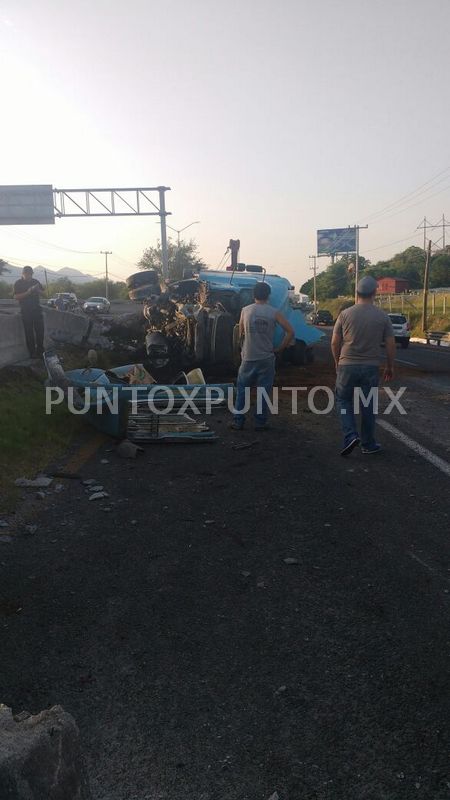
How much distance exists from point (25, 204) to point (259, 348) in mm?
30158

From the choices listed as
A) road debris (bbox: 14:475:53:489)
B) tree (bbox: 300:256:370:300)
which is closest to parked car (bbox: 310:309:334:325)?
tree (bbox: 300:256:370:300)

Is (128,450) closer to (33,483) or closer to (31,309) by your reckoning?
(33,483)

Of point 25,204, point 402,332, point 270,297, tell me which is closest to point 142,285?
point 270,297

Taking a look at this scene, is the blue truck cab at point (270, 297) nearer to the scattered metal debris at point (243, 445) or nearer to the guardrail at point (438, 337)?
the scattered metal debris at point (243, 445)

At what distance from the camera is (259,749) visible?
2.29m

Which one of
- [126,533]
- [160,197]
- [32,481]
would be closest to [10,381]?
[32,481]

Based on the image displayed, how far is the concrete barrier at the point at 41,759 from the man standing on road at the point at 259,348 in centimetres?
623

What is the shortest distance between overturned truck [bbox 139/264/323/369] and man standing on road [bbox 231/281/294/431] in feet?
8.99

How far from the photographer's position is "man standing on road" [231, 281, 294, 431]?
811cm

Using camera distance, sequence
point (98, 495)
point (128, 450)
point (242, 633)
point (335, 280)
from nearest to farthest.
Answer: point (242, 633) → point (98, 495) → point (128, 450) → point (335, 280)

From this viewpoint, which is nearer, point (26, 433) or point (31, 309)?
point (26, 433)

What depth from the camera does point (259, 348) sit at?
26.7ft

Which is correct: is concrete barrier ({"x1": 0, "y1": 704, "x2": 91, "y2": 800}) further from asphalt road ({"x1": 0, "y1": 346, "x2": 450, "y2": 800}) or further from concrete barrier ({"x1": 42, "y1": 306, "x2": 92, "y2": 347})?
concrete barrier ({"x1": 42, "y1": 306, "x2": 92, "y2": 347})

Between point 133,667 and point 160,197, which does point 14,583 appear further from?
point 160,197
